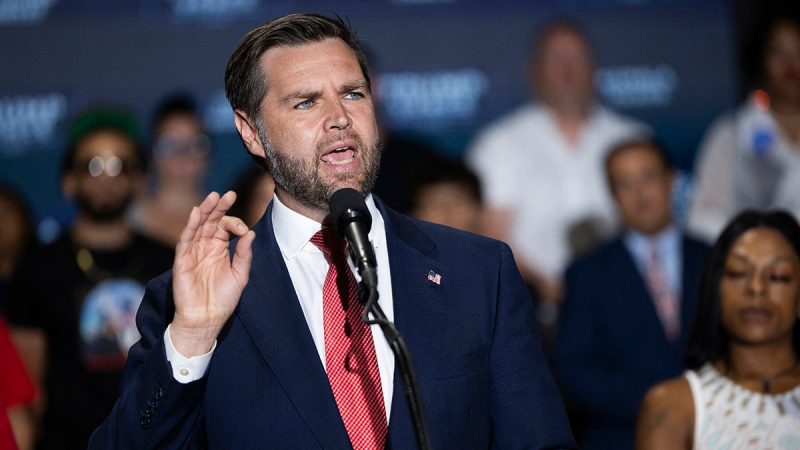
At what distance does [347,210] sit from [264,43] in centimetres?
64

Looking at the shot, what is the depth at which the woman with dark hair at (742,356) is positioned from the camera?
11.9 ft

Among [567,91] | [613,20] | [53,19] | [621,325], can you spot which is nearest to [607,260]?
[621,325]

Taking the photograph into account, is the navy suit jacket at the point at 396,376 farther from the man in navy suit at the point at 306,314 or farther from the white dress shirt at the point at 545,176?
the white dress shirt at the point at 545,176

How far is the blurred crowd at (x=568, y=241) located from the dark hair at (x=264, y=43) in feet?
3.15

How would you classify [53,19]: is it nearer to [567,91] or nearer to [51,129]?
[51,129]

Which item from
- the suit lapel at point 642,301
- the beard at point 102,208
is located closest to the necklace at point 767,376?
the suit lapel at point 642,301

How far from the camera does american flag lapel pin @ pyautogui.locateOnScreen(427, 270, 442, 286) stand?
273 cm

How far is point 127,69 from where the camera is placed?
21.9ft

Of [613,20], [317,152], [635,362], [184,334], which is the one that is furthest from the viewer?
[613,20]

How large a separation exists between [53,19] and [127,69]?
17.6 inches

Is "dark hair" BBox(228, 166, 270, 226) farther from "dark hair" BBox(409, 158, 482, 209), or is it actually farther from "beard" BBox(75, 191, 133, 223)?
"dark hair" BBox(409, 158, 482, 209)

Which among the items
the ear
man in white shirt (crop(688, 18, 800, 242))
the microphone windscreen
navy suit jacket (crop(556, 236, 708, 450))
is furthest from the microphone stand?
man in white shirt (crop(688, 18, 800, 242))

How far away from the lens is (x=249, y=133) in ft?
9.78

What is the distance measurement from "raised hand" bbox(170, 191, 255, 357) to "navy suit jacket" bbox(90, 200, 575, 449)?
0.24 feet
